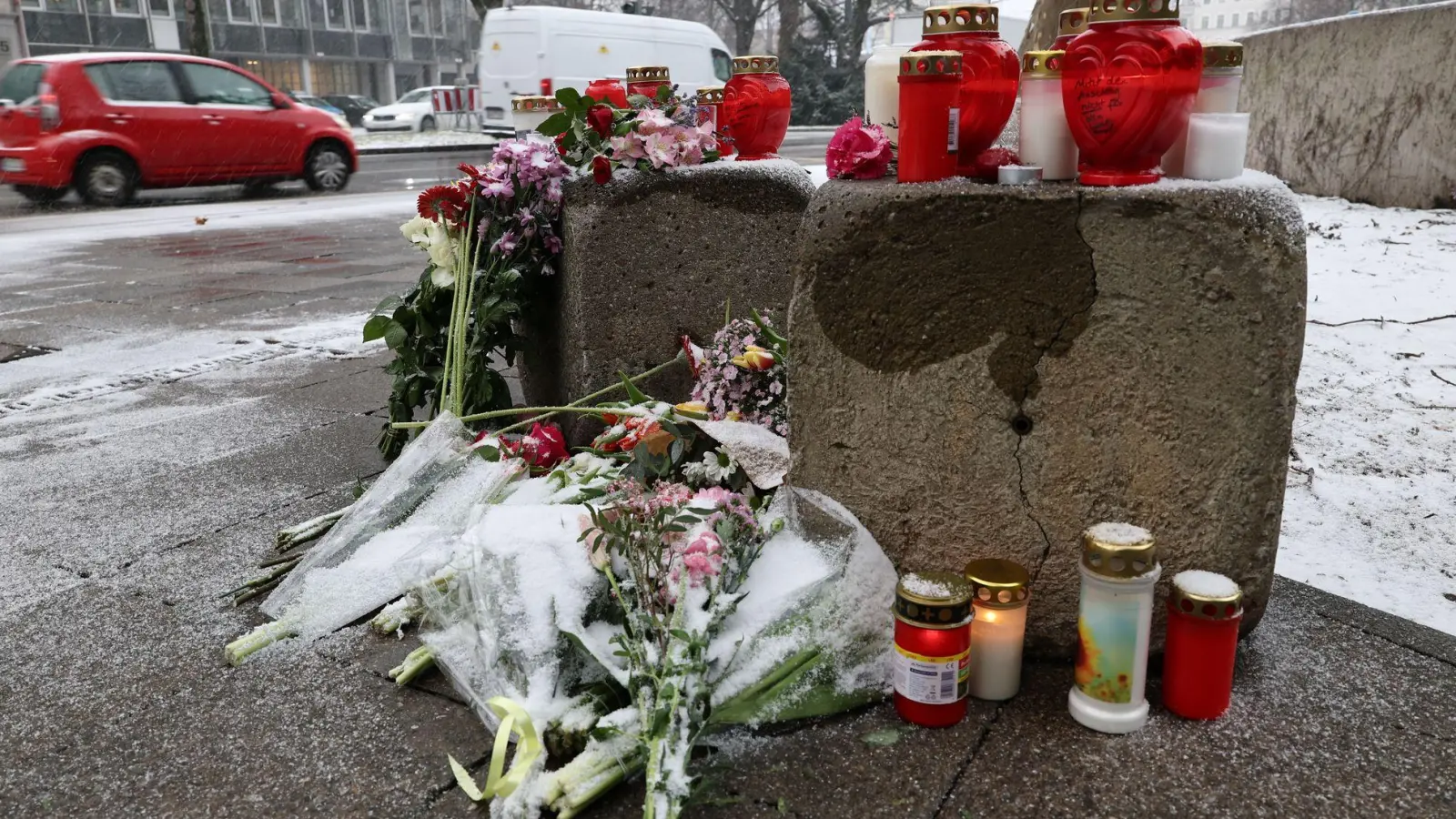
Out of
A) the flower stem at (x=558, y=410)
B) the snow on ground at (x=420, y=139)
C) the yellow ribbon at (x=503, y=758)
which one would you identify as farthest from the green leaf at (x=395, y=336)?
the snow on ground at (x=420, y=139)

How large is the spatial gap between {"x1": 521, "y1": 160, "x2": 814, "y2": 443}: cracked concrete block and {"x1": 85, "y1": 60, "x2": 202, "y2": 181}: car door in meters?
10.1

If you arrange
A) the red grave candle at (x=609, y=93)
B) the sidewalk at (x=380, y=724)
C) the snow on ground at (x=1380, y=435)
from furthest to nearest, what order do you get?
the red grave candle at (x=609, y=93) → the snow on ground at (x=1380, y=435) → the sidewalk at (x=380, y=724)

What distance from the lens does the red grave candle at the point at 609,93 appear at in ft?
10.8

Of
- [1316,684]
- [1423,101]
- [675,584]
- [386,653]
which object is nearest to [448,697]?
[386,653]

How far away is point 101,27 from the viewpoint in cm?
3177

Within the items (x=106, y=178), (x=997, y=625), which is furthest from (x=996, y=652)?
(x=106, y=178)

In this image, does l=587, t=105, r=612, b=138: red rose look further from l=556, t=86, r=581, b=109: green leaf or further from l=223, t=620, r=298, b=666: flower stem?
l=223, t=620, r=298, b=666: flower stem

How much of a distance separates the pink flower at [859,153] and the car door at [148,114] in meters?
11.2

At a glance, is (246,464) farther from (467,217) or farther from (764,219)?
(764,219)

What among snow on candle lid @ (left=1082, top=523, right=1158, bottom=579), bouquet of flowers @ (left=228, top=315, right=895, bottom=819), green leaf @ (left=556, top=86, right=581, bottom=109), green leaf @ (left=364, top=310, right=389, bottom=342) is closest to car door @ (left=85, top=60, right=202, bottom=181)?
green leaf @ (left=364, top=310, right=389, bottom=342)

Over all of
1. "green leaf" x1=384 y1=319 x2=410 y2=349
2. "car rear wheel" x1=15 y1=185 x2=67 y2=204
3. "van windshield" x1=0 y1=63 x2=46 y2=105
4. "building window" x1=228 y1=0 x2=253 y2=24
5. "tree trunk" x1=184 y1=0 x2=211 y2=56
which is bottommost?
"car rear wheel" x1=15 y1=185 x2=67 y2=204

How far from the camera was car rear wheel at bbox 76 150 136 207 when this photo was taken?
1123 cm

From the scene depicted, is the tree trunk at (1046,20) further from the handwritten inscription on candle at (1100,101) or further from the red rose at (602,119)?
the handwritten inscription on candle at (1100,101)

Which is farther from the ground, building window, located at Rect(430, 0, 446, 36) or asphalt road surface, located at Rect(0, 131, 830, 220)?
building window, located at Rect(430, 0, 446, 36)
